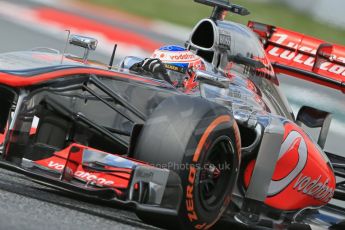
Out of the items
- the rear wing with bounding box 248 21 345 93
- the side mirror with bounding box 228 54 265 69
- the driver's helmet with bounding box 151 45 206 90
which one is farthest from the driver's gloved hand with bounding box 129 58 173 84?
the rear wing with bounding box 248 21 345 93

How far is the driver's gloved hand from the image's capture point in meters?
6.80

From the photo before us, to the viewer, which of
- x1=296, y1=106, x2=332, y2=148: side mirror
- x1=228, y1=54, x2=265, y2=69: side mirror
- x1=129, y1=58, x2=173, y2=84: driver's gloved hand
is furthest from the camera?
x1=228, y1=54, x2=265, y2=69: side mirror

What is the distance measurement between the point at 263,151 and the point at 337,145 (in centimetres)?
496

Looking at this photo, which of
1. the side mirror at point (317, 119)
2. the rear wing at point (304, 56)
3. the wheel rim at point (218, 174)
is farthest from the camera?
the rear wing at point (304, 56)

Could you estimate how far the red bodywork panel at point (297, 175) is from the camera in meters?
6.34

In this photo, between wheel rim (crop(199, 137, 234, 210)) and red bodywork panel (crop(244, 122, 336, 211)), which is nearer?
wheel rim (crop(199, 137, 234, 210))

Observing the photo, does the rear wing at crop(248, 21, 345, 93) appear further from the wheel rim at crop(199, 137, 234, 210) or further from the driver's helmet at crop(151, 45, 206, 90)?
the wheel rim at crop(199, 137, 234, 210)

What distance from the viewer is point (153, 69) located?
680 centimetres

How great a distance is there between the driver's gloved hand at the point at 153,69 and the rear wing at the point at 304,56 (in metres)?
2.64

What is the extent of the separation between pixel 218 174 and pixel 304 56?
3.86 metres

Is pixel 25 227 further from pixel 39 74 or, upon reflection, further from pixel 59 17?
pixel 59 17

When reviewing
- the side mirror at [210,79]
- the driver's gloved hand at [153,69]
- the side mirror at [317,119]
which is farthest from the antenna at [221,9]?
the side mirror at [210,79]

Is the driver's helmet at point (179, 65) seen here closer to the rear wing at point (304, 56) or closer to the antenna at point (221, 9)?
the antenna at point (221, 9)

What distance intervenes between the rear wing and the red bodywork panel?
250 cm
